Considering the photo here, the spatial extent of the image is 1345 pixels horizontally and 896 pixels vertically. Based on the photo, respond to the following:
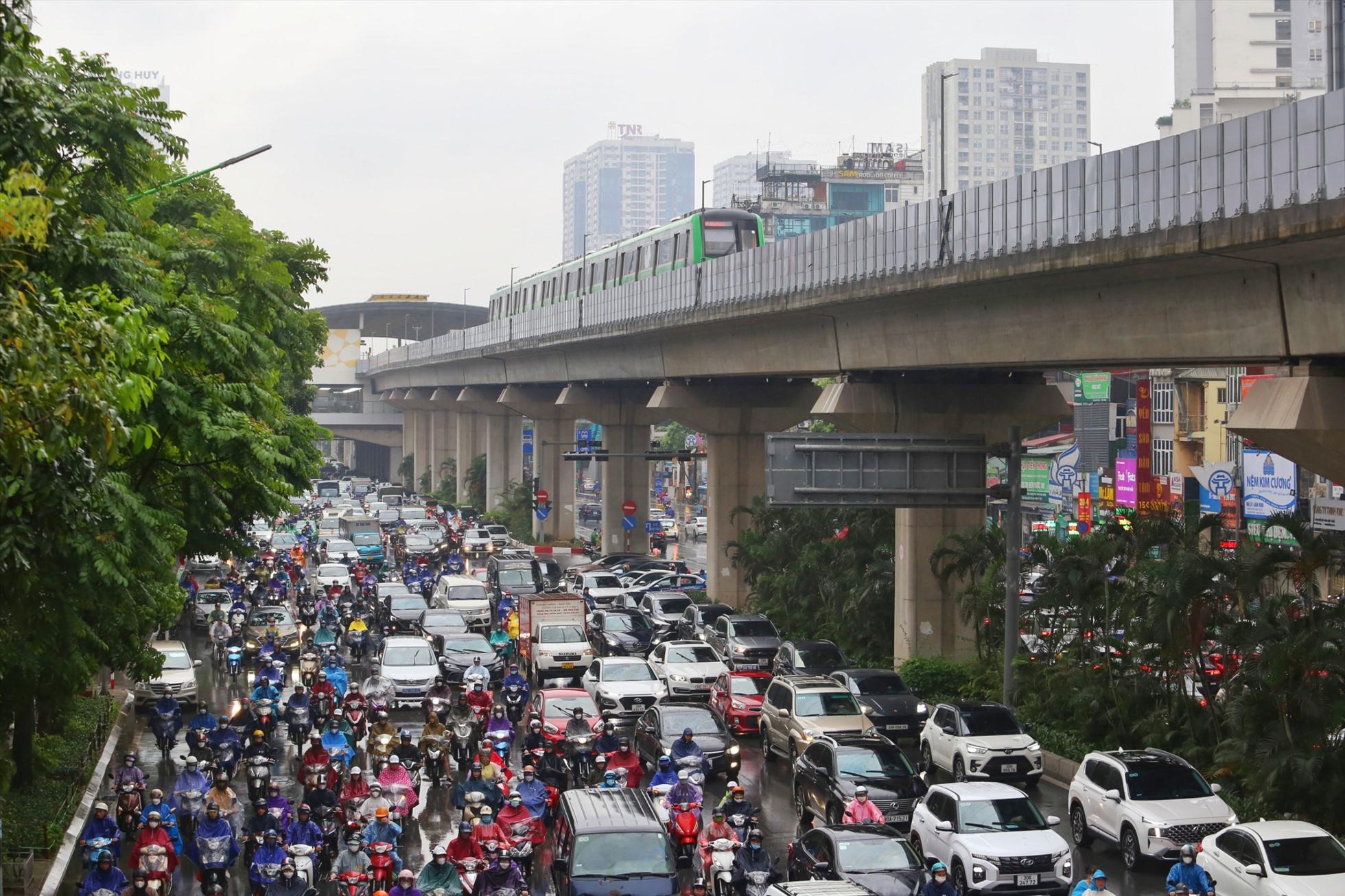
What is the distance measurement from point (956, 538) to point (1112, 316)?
31.2ft

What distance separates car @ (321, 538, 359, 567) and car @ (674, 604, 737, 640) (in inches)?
820

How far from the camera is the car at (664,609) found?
4169cm

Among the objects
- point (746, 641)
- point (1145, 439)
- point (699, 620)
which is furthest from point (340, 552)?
point (1145, 439)

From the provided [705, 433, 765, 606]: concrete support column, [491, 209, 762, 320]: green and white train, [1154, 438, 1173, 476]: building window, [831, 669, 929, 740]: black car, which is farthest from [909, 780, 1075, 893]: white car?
[1154, 438, 1173, 476]: building window

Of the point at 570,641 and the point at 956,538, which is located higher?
the point at 956,538

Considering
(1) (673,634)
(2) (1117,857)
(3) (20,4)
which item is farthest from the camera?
(1) (673,634)

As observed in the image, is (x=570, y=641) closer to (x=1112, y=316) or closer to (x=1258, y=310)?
(x=1112, y=316)

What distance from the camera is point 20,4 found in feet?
33.0

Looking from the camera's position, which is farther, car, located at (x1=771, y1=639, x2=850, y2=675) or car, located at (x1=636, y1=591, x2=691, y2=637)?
car, located at (x1=636, y1=591, x2=691, y2=637)

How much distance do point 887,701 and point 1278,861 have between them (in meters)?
12.9

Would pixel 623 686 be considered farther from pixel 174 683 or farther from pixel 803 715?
pixel 174 683

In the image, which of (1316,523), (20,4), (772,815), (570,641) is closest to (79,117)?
(20,4)

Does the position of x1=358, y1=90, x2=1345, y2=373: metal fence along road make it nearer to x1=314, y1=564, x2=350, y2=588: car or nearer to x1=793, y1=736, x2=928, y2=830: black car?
x1=793, y1=736, x2=928, y2=830: black car

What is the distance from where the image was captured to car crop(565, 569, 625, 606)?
48.6 m
